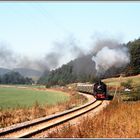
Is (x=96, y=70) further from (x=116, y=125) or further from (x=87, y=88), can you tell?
(x=116, y=125)

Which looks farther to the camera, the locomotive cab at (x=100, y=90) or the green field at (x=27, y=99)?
the green field at (x=27, y=99)

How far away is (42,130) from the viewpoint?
18.0 meters

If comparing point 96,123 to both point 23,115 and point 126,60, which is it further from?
point 126,60

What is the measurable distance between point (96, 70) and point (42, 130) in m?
32.2

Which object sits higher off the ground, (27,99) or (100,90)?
(100,90)

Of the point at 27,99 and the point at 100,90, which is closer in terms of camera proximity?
the point at 100,90

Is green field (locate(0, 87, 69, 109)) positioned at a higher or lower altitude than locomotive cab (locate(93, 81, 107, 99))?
lower

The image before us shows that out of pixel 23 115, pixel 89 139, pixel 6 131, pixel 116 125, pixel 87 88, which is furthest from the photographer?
pixel 87 88

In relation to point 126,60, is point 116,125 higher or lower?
lower

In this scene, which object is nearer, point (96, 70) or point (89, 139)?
point (89, 139)

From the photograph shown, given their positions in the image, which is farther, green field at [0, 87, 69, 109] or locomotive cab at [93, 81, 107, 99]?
green field at [0, 87, 69, 109]

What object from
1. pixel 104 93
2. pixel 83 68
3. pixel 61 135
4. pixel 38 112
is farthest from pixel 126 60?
pixel 61 135

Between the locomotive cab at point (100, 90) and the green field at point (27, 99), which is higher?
the locomotive cab at point (100, 90)

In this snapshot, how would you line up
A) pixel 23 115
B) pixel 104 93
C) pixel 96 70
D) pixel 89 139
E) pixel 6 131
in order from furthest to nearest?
1. pixel 96 70
2. pixel 104 93
3. pixel 23 115
4. pixel 6 131
5. pixel 89 139
